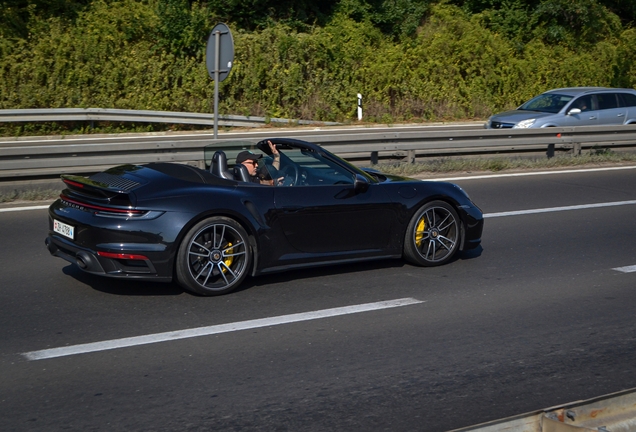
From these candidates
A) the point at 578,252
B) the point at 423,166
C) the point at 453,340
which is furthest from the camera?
the point at 423,166

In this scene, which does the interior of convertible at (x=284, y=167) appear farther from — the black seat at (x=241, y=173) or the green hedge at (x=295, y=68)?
the green hedge at (x=295, y=68)

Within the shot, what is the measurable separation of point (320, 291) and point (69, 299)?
2125 millimetres

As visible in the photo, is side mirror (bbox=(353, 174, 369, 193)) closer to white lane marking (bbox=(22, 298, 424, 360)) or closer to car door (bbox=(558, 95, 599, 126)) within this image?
white lane marking (bbox=(22, 298, 424, 360))

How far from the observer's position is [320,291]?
22.0 ft

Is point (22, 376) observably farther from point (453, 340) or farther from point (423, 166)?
point (423, 166)

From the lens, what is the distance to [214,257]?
633cm

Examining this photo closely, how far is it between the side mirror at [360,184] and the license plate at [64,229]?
8.28 ft

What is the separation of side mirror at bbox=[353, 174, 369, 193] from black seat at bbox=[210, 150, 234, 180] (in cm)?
114

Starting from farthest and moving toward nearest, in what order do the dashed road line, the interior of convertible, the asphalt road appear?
the dashed road line < the interior of convertible < the asphalt road

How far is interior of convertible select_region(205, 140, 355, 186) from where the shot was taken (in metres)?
6.95

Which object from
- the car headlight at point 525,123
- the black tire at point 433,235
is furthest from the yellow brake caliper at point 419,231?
the car headlight at point 525,123

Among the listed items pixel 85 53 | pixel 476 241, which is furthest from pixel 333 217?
pixel 85 53

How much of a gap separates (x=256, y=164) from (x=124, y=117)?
717 inches

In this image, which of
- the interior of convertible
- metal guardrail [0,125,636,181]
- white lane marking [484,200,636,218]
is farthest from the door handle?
white lane marking [484,200,636,218]
